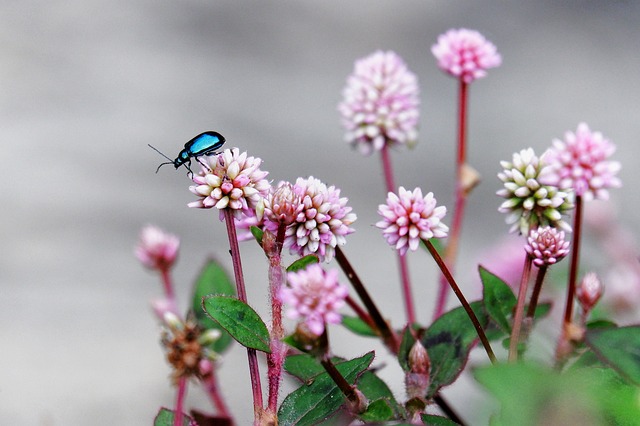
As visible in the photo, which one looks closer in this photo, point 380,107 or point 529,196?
point 529,196

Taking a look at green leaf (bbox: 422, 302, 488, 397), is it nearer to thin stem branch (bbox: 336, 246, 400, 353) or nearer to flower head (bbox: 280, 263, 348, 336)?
thin stem branch (bbox: 336, 246, 400, 353)

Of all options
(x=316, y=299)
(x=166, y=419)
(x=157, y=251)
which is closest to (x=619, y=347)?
(x=316, y=299)

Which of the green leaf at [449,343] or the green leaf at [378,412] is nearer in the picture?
the green leaf at [378,412]

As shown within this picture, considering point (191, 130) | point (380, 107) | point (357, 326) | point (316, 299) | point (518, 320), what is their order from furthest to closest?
point (191, 130), point (380, 107), point (357, 326), point (518, 320), point (316, 299)

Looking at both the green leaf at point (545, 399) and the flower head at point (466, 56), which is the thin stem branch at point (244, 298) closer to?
the green leaf at point (545, 399)

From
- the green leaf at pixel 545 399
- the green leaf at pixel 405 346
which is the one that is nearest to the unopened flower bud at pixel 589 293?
the green leaf at pixel 405 346

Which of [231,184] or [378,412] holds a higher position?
[231,184]

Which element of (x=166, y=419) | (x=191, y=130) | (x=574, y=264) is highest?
(x=191, y=130)

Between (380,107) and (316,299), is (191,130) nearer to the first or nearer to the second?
(380,107)
